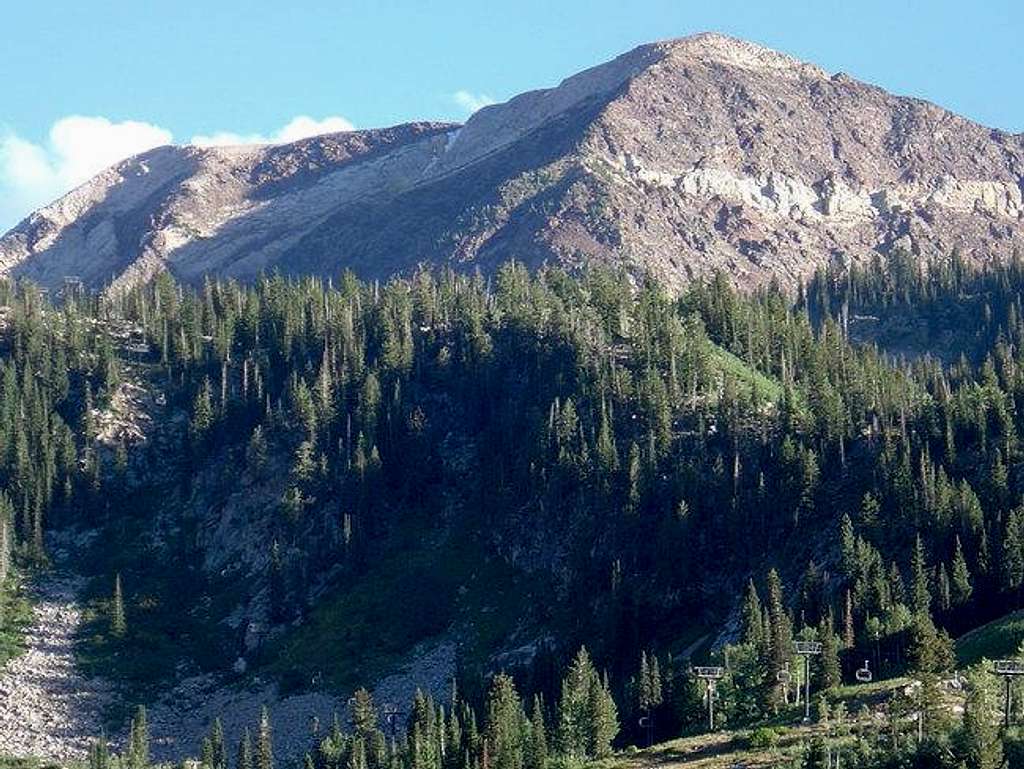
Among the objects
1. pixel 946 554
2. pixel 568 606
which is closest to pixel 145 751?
pixel 568 606

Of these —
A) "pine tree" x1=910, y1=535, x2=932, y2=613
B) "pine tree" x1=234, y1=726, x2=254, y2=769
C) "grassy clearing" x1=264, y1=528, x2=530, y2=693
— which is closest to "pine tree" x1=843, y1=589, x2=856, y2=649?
"pine tree" x1=910, y1=535, x2=932, y2=613

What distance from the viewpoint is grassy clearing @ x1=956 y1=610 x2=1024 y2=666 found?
130 m

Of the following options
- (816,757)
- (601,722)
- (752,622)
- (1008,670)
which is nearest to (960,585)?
(752,622)

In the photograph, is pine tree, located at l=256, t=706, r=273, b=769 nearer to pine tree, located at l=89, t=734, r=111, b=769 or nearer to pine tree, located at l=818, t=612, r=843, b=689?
pine tree, located at l=89, t=734, r=111, b=769

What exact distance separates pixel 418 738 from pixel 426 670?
41429mm

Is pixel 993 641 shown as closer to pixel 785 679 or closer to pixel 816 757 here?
pixel 785 679

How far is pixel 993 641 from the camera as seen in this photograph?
133 meters

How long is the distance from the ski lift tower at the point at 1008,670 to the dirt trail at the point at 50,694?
289ft

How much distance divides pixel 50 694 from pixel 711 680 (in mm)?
75946

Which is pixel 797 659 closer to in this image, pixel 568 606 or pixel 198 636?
pixel 568 606

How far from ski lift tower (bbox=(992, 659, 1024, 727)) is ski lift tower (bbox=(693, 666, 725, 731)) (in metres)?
23.3

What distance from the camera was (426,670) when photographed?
577 feet

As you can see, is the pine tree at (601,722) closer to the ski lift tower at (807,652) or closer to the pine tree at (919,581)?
the ski lift tower at (807,652)

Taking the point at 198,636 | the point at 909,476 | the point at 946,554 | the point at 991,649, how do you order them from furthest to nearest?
the point at 198,636
the point at 909,476
the point at 946,554
the point at 991,649
